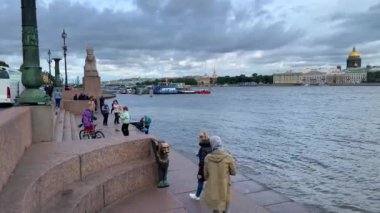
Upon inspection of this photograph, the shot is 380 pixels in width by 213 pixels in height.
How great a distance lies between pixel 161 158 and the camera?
7.67 meters

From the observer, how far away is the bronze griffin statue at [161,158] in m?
7.61

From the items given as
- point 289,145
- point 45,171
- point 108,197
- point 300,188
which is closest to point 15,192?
point 45,171

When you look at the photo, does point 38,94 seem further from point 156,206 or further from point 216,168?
point 216,168

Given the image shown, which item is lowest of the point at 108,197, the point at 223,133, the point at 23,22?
the point at 223,133

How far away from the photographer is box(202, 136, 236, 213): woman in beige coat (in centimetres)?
539

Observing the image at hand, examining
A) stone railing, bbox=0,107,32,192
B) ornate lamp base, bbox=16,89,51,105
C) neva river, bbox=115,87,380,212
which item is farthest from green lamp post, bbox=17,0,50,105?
neva river, bbox=115,87,380,212

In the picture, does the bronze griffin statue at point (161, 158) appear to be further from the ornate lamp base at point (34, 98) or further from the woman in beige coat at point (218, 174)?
the ornate lamp base at point (34, 98)

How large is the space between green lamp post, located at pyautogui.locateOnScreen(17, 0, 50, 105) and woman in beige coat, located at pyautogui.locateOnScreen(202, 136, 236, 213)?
13.4 ft

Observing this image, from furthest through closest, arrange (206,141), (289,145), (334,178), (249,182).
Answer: (289,145) → (334,178) → (249,182) → (206,141)

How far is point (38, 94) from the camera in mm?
8023

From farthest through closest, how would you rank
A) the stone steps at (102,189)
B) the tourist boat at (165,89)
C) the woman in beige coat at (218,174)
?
1. the tourist boat at (165,89)
2. the woman in beige coat at (218,174)
3. the stone steps at (102,189)

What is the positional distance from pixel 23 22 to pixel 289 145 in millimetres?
17040

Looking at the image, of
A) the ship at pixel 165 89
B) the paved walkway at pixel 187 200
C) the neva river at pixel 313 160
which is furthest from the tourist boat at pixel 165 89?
the paved walkway at pixel 187 200

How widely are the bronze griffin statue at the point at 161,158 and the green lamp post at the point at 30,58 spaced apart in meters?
2.35
